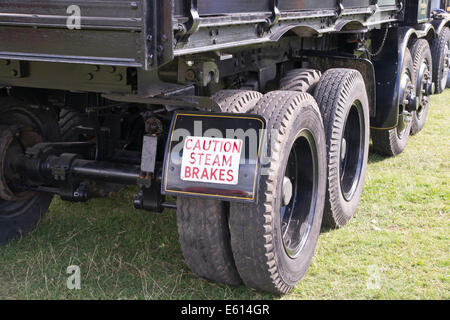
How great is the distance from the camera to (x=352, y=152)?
197 inches

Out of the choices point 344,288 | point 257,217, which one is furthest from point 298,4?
point 344,288

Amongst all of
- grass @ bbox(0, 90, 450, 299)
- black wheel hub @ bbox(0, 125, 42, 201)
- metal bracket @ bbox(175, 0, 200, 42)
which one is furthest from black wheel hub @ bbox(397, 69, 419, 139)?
metal bracket @ bbox(175, 0, 200, 42)

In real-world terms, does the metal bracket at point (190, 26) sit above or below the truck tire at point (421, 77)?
above

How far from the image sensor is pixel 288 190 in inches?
137

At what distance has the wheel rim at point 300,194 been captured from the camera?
3.73 m

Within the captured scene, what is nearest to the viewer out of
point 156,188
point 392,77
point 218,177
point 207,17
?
point 207,17

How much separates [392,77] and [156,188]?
11.0ft

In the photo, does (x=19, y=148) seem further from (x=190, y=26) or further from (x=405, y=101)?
(x=405, y=101)

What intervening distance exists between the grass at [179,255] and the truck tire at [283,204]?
223 mm

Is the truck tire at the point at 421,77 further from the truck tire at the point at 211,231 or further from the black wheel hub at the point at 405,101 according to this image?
the truck tire at the point at 211,231

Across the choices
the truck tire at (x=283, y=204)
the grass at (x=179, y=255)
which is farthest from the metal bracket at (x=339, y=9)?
the grass at (x=179, y=255)

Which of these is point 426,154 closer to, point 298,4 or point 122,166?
point 298,4

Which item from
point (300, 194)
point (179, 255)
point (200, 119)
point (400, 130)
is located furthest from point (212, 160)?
point (400, 130)

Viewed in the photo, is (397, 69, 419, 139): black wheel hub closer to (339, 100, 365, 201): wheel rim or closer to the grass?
the grass
